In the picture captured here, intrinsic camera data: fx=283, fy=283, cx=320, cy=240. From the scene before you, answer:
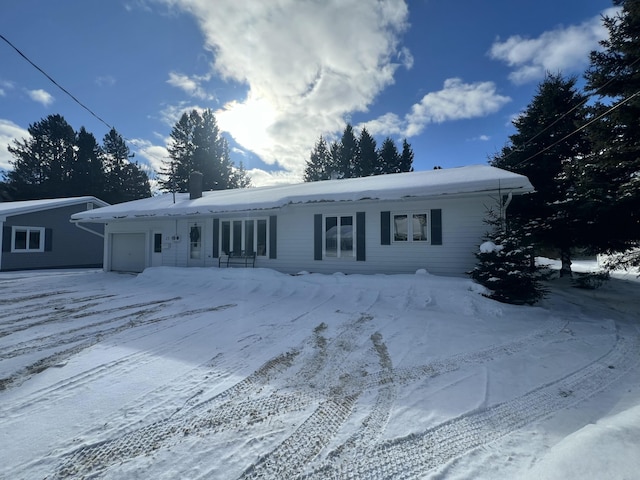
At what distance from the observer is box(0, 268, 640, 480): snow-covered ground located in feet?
6.37

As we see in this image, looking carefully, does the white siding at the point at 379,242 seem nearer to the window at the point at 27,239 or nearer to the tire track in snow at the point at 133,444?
the tire track in snow at the point at 133,444

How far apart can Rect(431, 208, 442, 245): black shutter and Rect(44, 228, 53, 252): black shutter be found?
67.1ft

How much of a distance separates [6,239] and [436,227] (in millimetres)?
20478

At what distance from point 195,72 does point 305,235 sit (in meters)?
7.66

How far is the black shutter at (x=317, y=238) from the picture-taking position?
31.9ft

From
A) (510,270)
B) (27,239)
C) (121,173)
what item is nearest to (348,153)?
(121,173)

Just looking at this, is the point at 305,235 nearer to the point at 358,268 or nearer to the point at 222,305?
the point at 358,268

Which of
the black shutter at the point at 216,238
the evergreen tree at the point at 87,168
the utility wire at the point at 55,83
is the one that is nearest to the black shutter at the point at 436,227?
the black shutter at the point at 216,238

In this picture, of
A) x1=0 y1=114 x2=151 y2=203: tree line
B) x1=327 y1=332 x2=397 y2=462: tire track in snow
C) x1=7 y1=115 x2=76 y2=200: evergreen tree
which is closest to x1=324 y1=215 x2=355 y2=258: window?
x1=327 y1=332 x2=397 y2=462: tire track in snow

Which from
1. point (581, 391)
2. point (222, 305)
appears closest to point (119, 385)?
point (222, 305)

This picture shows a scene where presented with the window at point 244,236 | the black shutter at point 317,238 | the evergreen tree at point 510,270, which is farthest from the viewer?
the window at point 244,236

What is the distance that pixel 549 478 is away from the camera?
173 cm

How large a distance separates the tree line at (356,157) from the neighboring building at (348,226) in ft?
76.9

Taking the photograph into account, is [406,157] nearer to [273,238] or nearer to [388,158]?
[388,158]
